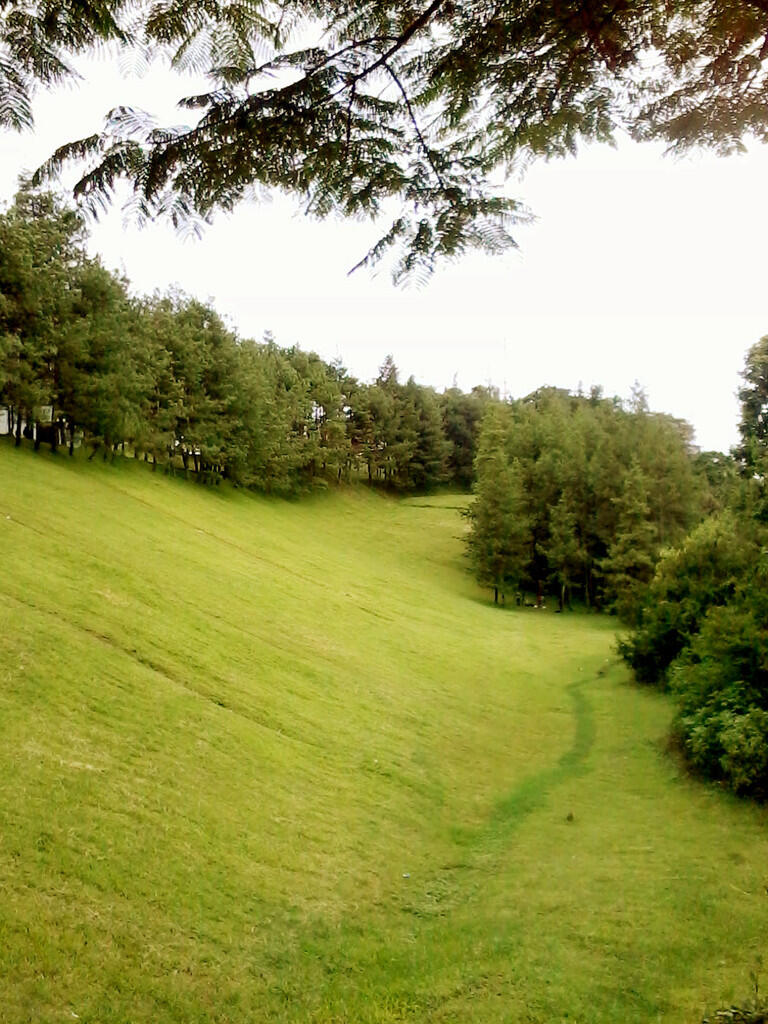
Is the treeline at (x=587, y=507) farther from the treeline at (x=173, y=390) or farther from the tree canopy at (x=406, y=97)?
the tree canopy at (x=406, y=97)

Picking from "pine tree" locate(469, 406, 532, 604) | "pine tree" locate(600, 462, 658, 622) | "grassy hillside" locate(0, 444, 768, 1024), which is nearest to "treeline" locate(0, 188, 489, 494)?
"grassy hillside" locate(0, 444, 768, 1024)

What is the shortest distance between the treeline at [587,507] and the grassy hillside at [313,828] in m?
22.7

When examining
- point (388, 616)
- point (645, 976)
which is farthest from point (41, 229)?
point (645, 976)

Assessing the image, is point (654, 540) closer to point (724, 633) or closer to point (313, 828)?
point (724, 633)

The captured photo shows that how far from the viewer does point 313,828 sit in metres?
11.2

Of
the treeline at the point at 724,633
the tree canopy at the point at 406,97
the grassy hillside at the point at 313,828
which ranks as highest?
the tree canopy at the point at 406,97

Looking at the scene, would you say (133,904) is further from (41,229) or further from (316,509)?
(316,509)

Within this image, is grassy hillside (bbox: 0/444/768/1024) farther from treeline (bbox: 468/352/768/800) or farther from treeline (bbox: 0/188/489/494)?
treeline (bbox: 0/188/489/494)

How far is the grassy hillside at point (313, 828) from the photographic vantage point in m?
7.36

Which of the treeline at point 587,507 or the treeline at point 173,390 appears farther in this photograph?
the treeline at point 587,507

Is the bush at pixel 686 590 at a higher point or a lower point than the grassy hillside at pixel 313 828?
higher

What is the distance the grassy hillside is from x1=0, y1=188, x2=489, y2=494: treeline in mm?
7902

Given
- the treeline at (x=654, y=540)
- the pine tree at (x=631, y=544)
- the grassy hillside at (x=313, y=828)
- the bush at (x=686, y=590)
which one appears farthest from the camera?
the pine tree at (x=631, y=544)

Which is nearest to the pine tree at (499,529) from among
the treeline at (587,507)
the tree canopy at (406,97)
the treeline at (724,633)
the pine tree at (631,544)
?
the treeline at (587,507)
